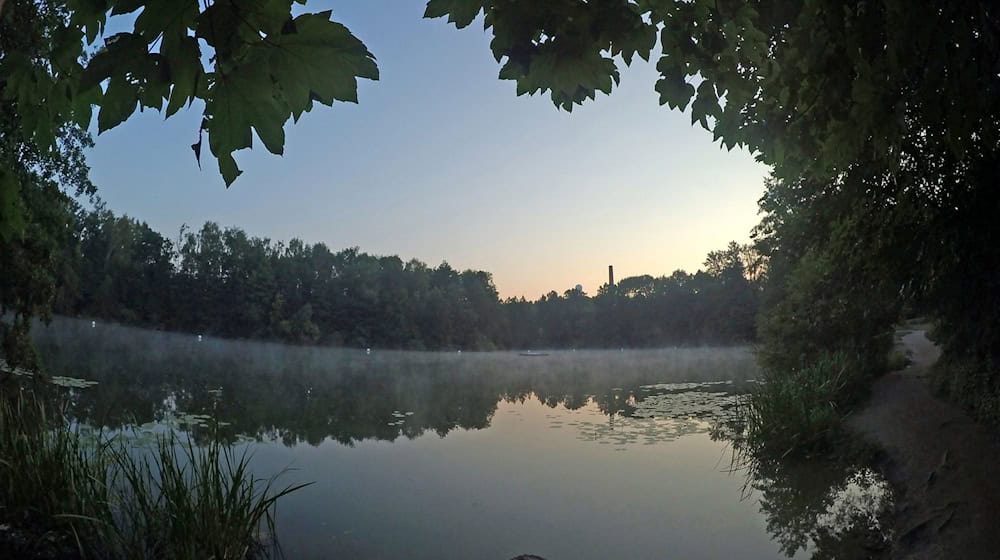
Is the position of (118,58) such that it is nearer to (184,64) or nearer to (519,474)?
(184,64)

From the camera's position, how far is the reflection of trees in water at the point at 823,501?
557 centimetres

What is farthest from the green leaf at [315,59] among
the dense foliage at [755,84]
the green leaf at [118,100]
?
the green leaf at [118,100]

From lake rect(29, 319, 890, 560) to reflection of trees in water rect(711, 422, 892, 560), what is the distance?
28 millimetres

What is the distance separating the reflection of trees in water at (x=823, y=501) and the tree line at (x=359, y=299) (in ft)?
119

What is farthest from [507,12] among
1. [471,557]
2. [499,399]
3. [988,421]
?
[499,399]

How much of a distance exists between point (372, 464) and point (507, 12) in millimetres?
8795

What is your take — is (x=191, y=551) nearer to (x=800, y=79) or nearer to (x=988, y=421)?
(x=800, y=79)

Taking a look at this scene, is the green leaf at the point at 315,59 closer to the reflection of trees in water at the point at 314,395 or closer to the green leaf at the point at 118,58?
the green leaf at the point at 118,58

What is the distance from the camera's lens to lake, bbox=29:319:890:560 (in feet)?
19.5

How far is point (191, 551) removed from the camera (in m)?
4.16

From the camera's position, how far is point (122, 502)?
4672 mm

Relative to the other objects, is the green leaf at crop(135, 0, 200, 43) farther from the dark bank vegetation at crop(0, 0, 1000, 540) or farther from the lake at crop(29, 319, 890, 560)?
the lake at crop(29, 319, 890, 560)

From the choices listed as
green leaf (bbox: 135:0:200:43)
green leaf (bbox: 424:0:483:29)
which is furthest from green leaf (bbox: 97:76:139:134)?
green leaf (bbox: 424:0:483:29)

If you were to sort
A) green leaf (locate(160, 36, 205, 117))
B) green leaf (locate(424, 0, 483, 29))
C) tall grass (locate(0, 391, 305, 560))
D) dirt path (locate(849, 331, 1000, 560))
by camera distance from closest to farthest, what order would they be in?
green leaf (locate(160, 36, 205, 117)), green leaf (locate(424, 0, 483, 29)), tall grass (locate(0, 391, 305, 560)), dirt path (locate(849, 331, 1000, 560))
